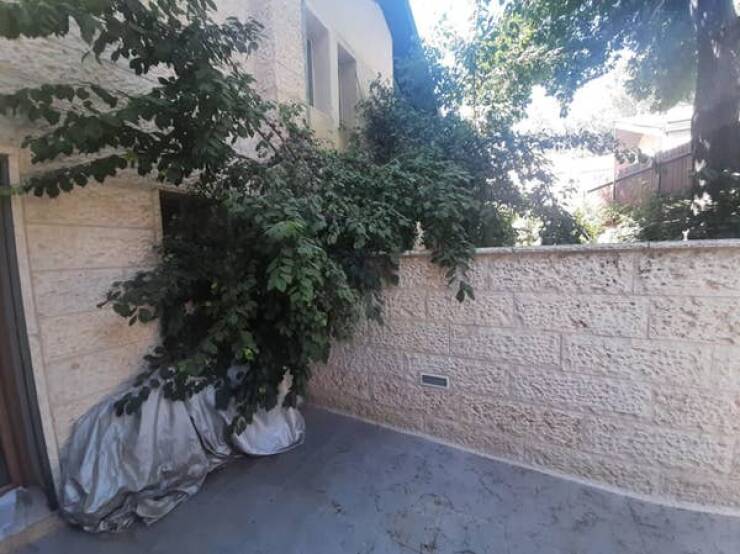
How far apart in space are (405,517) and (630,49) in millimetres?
8239

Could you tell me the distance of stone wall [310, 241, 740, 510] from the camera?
Result: 2385 millimetres

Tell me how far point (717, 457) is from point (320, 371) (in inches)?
137

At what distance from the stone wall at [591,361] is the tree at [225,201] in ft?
1.32

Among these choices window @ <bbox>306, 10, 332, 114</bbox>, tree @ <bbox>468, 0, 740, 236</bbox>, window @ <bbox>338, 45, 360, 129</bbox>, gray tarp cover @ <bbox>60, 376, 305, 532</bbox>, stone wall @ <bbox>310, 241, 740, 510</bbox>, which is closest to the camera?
stone wall @ <bbox>310, 241, 740, 510</bbox>

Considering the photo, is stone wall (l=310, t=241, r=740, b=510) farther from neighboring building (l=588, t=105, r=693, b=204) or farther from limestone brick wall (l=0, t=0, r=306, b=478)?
neighboring building (l=588, t=105, r=693, b=204)

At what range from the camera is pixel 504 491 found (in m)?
2.83

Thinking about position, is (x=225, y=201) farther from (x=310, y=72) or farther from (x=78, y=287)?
(x=310, y=72)

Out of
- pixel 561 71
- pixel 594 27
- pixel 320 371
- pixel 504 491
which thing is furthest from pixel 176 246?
pixel 594 27

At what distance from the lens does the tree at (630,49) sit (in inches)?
178

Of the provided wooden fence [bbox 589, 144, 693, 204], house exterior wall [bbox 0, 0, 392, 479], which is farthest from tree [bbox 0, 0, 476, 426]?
wooden fence [bbox 589, 144, 693, 204]

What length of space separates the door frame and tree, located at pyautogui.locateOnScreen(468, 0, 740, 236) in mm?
6155

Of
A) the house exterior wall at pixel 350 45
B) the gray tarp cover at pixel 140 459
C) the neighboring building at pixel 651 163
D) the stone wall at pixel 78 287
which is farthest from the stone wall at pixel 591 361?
the house exterior wall at pixel 350 45

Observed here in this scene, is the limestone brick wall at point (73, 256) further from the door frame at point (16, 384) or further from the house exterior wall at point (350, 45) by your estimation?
the house exterior wall at point (350, 45)

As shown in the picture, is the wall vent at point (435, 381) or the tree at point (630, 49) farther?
the tree at point (630, 49)
